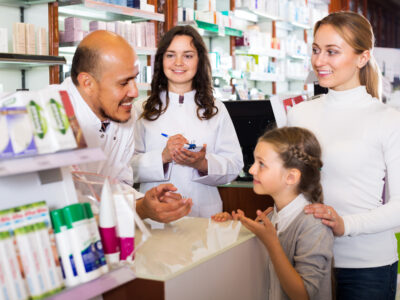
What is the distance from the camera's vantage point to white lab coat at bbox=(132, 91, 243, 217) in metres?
2.69

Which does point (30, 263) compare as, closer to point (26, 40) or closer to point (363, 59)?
point (363, 59)

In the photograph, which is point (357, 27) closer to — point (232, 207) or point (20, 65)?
point (232, 207)

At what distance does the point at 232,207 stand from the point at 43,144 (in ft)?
7.72

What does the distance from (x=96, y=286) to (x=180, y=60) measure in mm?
1720

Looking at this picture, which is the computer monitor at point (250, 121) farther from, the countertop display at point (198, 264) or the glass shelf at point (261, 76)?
the glass shelf at point (261, 76)

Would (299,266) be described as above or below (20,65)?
below

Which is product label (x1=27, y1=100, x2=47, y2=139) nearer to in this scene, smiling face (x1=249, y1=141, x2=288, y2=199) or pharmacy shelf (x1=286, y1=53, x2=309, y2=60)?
smiling face (x1=249, y1=141, x2=288, y2=199)

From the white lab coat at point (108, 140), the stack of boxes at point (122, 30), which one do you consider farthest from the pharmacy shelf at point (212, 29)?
the white lab coat at point (108, 140)

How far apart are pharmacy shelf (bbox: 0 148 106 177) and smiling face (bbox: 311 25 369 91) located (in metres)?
1.04

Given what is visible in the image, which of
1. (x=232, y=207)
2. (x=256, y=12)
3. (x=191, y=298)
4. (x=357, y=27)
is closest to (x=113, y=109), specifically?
(x=191, y=298)

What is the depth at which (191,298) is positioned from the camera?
1.45m

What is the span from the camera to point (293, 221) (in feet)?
6.11

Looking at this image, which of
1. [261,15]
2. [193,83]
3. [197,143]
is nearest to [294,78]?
[261,15]

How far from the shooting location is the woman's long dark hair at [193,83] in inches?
107
